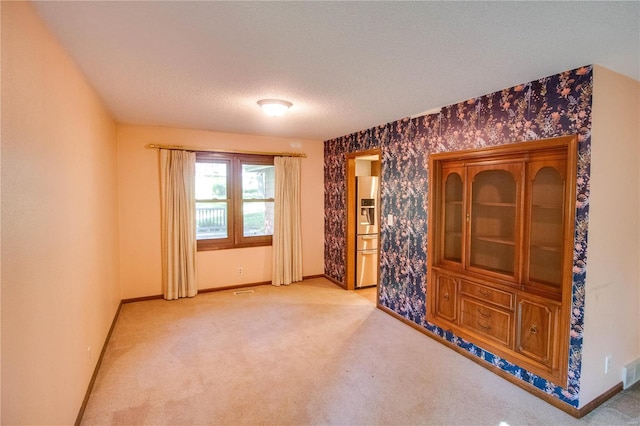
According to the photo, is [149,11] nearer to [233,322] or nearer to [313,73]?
[313,73]

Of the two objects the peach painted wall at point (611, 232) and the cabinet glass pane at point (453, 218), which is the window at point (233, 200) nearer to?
the cabinet glass pane at point (453, 218)

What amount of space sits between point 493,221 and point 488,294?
0.68m

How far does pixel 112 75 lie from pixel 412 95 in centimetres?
254

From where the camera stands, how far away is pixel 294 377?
2852 mm

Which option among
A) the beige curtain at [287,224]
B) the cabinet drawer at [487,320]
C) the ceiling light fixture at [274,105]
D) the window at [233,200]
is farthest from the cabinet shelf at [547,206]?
the window at [233,200]

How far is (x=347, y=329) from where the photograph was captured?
3.86 m

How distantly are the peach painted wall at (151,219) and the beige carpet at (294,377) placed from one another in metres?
0.69

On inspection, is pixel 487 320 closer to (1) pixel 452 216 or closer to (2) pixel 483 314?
(2) pixel 483 314

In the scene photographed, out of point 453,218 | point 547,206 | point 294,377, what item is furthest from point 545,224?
point 294,377

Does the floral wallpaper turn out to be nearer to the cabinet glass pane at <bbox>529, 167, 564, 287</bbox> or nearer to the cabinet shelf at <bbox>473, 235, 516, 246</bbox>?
the cabinet glass pane at <bbox>529, 167, 564, 287</bbox>

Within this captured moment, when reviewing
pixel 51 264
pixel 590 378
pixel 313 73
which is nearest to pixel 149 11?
pixel 313 73

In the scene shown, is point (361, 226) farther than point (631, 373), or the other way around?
point (361, 226)

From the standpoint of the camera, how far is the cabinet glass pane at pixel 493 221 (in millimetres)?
2998

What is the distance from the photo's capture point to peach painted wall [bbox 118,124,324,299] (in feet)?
15.2
